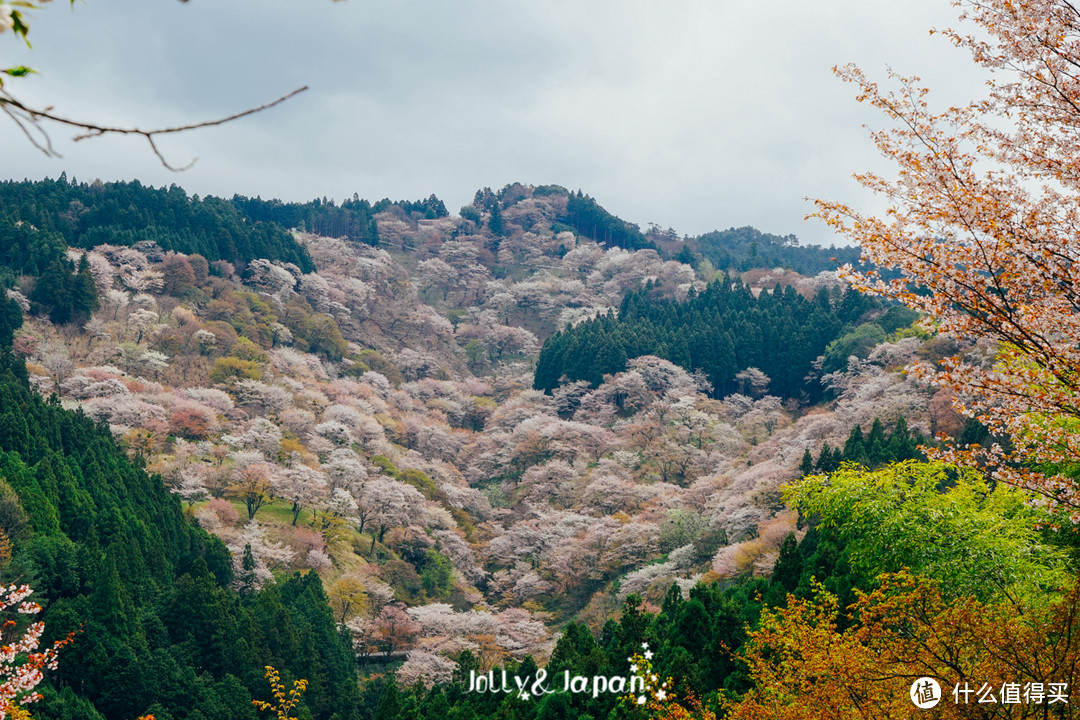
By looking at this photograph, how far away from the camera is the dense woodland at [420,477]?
1529cm

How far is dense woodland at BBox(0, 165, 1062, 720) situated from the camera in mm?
15289

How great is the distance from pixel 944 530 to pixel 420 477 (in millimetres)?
32068

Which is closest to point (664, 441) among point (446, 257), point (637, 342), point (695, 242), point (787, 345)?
point (637, 342)

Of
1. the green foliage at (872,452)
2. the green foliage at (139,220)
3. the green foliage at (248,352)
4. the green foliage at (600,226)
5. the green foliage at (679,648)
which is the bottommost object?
the green foliage at (679,648)

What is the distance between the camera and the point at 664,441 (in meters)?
40.4

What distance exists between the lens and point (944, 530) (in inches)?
352

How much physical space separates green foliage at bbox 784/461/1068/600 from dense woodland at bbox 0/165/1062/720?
0.18 feet

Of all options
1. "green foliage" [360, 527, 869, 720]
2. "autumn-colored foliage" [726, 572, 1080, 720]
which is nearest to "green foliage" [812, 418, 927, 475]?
"green foliage" [360, 527, 869, 720]

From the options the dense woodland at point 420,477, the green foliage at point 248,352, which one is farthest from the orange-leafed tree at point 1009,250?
the green foliage at point 248,352

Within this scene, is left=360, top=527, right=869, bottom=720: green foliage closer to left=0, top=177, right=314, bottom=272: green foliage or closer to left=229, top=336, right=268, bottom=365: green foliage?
left=229, top=336, right=268, bottom=365: green foliage

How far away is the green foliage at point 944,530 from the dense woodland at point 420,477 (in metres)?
0.06

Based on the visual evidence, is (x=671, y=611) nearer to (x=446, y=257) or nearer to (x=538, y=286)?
(x=538, y=286)

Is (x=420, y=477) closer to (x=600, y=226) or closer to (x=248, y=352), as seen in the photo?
(x=248, y=352)

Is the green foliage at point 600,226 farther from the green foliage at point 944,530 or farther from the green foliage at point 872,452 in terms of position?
the green foliage at point 944,530
